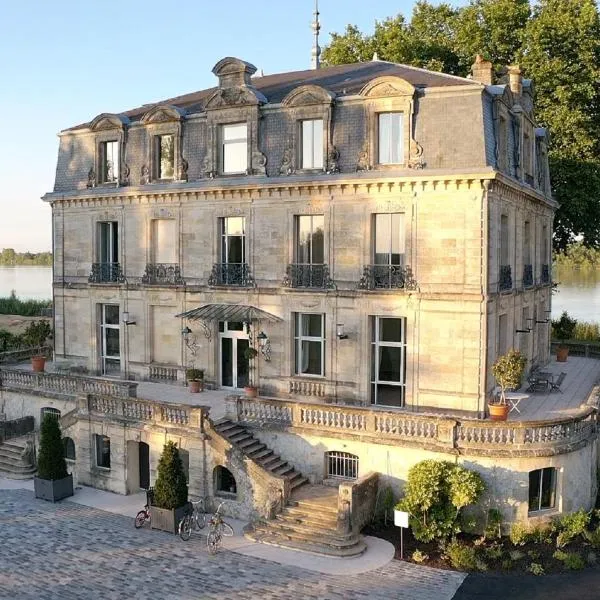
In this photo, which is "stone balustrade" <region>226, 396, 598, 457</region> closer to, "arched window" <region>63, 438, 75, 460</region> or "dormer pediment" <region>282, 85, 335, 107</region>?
"arched window" <region>63, 438, 75, 460</region>

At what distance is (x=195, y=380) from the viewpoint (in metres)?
23.3

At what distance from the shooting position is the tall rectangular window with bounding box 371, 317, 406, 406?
20859mm

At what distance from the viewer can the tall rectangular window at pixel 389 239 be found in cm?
2062

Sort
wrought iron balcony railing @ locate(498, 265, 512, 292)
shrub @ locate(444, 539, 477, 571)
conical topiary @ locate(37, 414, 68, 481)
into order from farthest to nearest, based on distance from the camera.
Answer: wrought iron balcony railing @ locate(498, 265, 512, 292)
conical topiary @ locate(37, 414, 68, 481)
shrub @ locate(444, 539, 477, 571)

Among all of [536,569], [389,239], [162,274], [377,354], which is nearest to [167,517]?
[377,354]

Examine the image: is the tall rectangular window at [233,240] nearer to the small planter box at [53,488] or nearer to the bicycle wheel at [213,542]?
the small planter box at [53,488]

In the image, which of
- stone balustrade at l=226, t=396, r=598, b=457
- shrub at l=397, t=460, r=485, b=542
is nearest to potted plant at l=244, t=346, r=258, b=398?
stone balustrade at l=226, t=396, r=598, b=457

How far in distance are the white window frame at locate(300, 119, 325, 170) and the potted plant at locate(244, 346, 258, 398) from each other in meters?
6.15

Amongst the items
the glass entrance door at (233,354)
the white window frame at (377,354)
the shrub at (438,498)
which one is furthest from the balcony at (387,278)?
the shrub at (438,498)

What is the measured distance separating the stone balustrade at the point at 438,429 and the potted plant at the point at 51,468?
5688mm

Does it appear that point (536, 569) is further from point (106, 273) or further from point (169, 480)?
point (106, 273)

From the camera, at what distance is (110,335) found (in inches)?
1032

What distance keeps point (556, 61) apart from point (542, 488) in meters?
23.6

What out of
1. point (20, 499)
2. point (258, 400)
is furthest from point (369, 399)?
point (20, 499)
